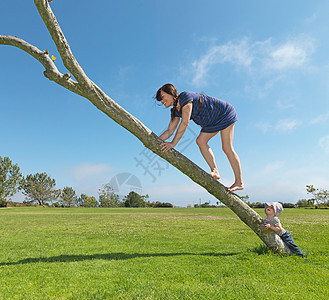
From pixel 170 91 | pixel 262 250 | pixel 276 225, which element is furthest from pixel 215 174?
pixel 170 91

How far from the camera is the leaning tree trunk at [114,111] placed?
4.10 m

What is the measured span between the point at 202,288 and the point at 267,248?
8.07ft

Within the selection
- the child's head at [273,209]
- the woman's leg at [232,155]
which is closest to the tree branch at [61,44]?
the woman's leg at [232,155]

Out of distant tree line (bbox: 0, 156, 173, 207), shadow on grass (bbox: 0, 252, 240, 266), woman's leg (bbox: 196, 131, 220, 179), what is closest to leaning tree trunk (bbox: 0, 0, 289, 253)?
woman's leg (bbox: 196, 131, 220, 179)

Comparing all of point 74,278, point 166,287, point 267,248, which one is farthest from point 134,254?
point 267,248

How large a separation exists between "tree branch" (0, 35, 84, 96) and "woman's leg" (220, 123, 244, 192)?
302 cm

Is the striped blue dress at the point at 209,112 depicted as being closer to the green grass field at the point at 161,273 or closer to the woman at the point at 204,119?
the woman at the point at 204,119

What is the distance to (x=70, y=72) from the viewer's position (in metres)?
4.25

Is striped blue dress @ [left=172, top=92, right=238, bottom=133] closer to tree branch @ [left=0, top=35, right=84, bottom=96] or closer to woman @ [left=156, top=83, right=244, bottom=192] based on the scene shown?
woman @ [left=156, top=83, right=244, bottom=192]

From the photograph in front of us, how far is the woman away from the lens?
455 centimetres

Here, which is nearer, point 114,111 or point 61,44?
point 61,44

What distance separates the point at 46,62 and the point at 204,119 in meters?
3.19

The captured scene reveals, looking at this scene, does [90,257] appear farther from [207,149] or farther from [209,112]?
[209,112]

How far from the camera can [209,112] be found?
482 centimetres
